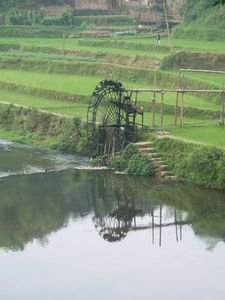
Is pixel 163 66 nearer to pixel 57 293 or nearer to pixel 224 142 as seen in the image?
pixel 224 142

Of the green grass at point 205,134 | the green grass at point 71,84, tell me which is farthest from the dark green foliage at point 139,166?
the green grass at point 71,84

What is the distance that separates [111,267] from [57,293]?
5.54ft

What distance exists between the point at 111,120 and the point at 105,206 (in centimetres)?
451

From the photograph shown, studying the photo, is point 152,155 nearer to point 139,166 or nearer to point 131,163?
point 139,166

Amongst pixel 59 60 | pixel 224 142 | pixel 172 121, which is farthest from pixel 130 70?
pixel 224 142

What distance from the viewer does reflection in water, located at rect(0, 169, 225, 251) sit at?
1888 cm

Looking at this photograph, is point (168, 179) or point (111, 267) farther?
point (168, 179)

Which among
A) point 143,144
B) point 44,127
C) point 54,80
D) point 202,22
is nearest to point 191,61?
point 54,80

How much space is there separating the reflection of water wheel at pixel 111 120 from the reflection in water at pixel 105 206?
1.34 meters

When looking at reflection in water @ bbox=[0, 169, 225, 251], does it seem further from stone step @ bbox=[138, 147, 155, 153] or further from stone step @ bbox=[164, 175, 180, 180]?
stone step @ bbox=[138, 147, 155, 153]

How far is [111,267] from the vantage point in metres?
16.4

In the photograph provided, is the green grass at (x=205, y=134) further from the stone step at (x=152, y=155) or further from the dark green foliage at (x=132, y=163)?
the dark green foliage at (x=132, y=163)

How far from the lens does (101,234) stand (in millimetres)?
18812

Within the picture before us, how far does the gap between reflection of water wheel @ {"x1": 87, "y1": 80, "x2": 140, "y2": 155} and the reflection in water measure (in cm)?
134
